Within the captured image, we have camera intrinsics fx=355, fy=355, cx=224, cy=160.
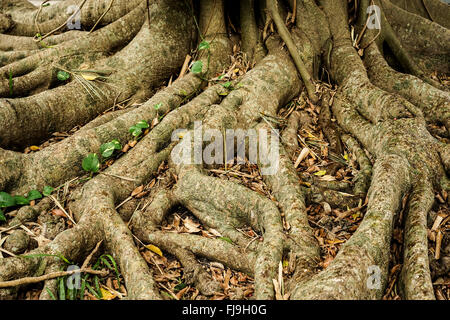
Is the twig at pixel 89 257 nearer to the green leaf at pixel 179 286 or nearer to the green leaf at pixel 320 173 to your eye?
the green leaf at pixel 179 286

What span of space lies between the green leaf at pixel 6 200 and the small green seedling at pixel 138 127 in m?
1.02

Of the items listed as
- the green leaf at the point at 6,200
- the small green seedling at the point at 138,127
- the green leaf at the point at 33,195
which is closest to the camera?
the green leaf at the point at 6,200

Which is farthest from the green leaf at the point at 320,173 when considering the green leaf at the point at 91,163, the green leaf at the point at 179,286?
the green leaf at the point at 91,163

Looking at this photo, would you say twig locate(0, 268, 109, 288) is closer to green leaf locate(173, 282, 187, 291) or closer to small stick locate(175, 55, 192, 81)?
green leaf locate(173, 282, 187, 291)

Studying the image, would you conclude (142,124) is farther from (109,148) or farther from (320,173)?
(320,173)

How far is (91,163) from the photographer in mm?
2760

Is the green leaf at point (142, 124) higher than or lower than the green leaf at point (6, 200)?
higher

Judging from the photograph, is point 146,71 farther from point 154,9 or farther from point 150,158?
point 150,158

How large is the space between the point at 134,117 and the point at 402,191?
220 cm

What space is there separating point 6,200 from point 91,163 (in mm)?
631

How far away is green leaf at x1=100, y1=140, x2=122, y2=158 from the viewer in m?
2.90

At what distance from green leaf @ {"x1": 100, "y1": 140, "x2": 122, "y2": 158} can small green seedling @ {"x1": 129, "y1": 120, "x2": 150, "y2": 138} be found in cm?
16

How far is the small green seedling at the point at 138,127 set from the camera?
3.00m

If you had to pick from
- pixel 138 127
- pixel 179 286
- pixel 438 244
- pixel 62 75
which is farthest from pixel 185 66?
pixel 438 244
